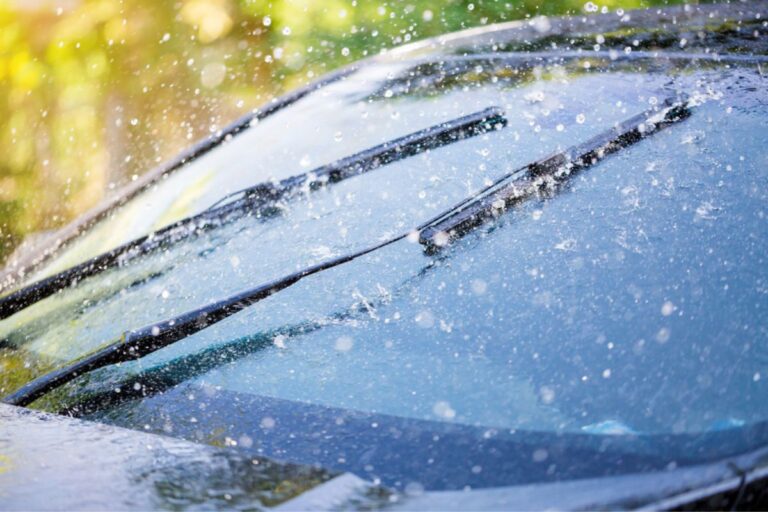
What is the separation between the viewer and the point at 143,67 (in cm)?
730

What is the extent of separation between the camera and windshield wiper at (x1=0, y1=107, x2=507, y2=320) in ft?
7.00

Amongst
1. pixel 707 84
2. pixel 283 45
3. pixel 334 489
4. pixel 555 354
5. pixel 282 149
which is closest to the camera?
pixel 334 489

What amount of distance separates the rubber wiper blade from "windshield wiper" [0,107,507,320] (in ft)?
1.05

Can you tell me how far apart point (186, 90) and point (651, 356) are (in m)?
6.68

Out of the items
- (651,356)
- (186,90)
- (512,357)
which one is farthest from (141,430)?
(186,90)

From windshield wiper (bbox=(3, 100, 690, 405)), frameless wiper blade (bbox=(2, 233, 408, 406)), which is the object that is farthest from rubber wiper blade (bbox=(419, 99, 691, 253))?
frameless wiper blade (bbox=(2, 233, 408, 406))

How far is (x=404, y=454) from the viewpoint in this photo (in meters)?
1.25

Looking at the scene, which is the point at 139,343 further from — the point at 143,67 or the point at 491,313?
the point at 143,67

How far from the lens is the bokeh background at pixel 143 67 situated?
6.61 m

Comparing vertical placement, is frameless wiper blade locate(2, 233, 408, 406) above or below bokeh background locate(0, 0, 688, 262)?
below

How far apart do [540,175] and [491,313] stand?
483 mm

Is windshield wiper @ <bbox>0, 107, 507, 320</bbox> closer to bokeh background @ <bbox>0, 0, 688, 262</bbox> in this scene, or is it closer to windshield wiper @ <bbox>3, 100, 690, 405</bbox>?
windshield wiper @ <bbox>3, 100, 690, 405</bbox>

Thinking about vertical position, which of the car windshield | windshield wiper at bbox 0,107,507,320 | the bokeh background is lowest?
the car windshield

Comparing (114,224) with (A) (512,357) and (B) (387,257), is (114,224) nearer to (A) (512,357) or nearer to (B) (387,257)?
(B) (387,257)
